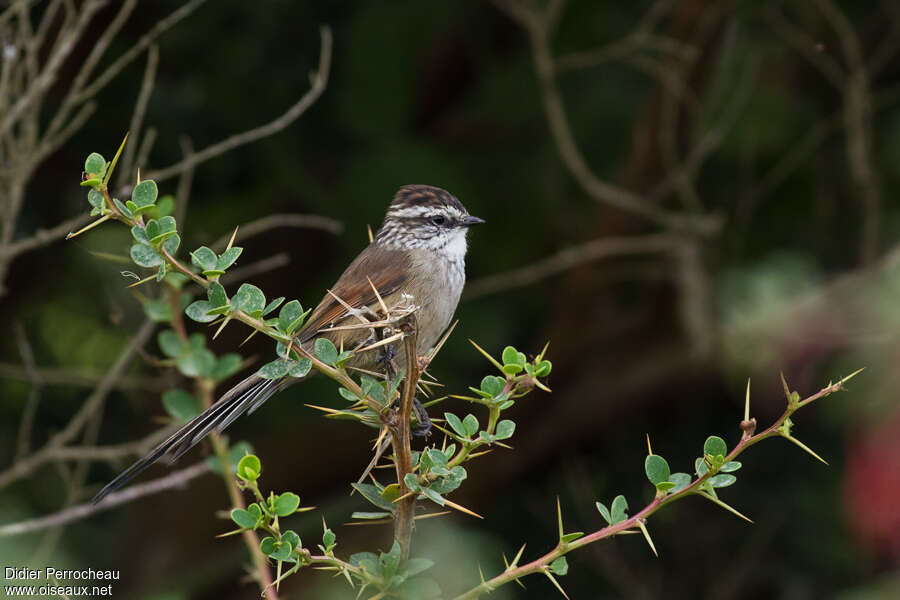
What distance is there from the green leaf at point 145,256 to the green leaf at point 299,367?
14.4 inches

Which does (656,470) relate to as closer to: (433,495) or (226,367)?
(433,495)

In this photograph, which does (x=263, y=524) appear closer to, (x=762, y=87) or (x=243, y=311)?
(x=243, y=311)

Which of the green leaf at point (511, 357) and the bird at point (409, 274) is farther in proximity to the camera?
the bird at point (409, 274)

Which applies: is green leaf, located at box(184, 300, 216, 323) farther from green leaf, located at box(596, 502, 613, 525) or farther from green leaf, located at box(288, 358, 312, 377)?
green leaf, located at box(596, 502, 613, 525)

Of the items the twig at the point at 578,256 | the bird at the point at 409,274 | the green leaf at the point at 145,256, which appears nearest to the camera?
the green leaf at the point at 145,256

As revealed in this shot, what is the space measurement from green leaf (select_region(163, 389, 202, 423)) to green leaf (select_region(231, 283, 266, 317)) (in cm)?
50

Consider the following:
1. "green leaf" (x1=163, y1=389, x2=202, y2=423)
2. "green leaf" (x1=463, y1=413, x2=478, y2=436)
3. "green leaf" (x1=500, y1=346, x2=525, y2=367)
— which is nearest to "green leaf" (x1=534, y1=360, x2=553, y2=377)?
"green leaf" (x1=500, y1=346, x2=525, y2=367)

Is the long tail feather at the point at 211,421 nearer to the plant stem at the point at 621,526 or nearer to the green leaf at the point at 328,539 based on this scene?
the green leaf at the point at 328,539

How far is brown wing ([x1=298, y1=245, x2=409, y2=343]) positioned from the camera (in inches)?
183

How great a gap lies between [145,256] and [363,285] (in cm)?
274

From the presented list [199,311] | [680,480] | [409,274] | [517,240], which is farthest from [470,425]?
[517,240]

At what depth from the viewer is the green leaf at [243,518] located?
220cm

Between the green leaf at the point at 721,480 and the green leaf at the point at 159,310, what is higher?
the green leaf at the point at 159,310

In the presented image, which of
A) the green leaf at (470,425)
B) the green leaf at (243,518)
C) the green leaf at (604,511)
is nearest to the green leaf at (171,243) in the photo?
the green leaf at (243,518)
